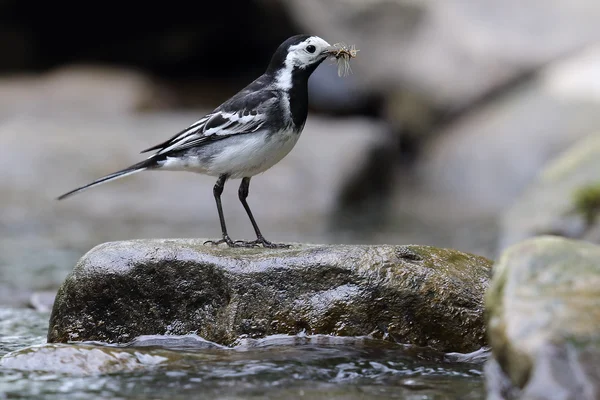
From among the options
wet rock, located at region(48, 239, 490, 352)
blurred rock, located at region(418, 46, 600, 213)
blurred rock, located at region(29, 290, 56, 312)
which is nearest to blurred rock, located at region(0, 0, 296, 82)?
blurred rock, located at region(418, 46, 600, 213)

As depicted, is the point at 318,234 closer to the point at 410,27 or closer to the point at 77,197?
the point at 77,197

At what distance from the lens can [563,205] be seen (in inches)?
347

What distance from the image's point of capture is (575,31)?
49.8 feet

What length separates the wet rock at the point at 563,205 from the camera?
860cm

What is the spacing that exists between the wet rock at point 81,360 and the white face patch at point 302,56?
7.67ft

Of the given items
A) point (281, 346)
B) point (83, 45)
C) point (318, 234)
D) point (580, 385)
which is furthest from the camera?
point (83, 45)

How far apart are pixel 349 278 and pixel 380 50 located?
10.6 metres

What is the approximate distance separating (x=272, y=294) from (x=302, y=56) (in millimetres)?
1960

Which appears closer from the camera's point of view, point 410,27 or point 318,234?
point 318,234

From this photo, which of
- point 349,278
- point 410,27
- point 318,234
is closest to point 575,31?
point 410,27

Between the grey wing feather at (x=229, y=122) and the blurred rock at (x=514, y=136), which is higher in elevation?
the blurred rock at (x=514, y=136)

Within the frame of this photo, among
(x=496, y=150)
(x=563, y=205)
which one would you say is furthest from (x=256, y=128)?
(x=496, y=150)

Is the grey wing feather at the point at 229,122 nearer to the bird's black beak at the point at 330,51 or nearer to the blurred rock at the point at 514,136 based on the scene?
the bird's black beak at the point at 330,51

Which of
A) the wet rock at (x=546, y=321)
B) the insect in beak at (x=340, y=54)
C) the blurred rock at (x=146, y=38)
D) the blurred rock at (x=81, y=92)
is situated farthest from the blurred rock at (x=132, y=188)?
the wet rock at (x=546, y=321)
